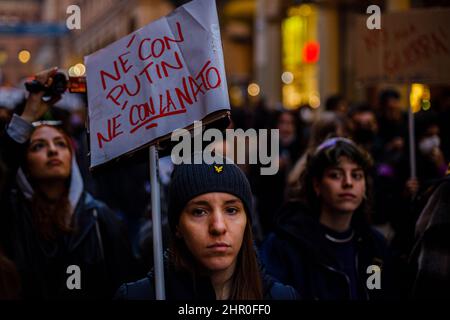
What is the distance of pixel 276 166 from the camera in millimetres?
8195

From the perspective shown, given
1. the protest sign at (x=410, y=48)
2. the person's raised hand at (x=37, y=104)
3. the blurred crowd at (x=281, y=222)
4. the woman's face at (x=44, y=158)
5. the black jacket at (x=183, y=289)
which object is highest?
the protest sign at (x=410, y=48)

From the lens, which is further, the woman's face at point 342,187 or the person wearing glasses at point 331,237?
the woman's face at point 342,187

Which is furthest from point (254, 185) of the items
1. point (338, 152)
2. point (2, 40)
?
point (2, 40)

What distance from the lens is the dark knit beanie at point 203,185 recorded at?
11.3ft

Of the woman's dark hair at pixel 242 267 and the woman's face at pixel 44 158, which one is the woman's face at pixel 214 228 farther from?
the woman's face at pixel 44 158

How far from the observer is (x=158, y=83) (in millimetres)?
3711

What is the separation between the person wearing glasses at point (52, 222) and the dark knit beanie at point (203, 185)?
57.0 inches

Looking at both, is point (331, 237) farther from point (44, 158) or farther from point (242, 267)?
point (44, 158)

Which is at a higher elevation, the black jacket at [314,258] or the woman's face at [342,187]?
the woman's face at [342,187]

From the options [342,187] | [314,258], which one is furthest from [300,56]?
[314,258]

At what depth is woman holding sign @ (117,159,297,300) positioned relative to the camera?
334 centimetres

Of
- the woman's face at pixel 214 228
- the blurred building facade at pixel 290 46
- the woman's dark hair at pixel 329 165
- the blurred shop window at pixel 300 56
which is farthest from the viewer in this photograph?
the blurred shop window at pixel 300 56

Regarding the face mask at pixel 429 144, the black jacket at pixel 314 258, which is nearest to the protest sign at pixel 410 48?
the face mask at pixel 429 144

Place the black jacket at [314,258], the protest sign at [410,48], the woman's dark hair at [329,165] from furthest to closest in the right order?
1. the protest sign at [410,48]
2. the woman's dark hair at [329,165]
3. the black jacket at [314,258]
